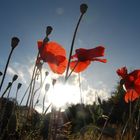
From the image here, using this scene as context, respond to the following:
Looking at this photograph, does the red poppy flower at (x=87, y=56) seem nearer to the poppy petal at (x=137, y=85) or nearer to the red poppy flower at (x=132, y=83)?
the red poppy flower at (x=132, y=83)

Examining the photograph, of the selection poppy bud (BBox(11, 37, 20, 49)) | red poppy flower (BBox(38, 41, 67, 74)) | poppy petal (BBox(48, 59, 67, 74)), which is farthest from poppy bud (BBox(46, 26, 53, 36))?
poppy petal (BBox(48, 59, 67, 74))

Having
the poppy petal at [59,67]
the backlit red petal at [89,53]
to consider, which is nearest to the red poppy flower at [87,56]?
the backlit red petal at [89,53]

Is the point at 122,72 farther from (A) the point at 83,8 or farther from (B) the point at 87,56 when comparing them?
(A) the point at 83,8

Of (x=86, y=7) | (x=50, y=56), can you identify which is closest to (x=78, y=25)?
(x=86, y=7)

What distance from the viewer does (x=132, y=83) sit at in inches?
111

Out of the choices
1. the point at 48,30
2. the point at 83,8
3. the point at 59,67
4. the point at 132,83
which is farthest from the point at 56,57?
the point at 132,83

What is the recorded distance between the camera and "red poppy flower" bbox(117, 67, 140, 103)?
2.54m

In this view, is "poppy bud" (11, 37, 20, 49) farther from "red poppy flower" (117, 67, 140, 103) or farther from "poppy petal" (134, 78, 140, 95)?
"poppy petal" (134, 78, 140, 95)

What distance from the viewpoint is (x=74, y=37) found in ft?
5.05

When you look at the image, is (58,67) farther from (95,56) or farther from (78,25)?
(78,25)

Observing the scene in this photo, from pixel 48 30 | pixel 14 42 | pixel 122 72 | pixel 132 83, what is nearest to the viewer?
pixel 14 42

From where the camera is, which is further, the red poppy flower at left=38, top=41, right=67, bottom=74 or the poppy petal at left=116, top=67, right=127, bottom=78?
the poppy petal at left=116, top=67, right=127, bottom=78

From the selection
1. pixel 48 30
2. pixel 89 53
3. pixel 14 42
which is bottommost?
pixel 14 42

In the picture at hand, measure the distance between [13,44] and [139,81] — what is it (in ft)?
4.55
